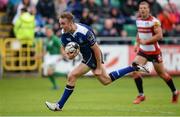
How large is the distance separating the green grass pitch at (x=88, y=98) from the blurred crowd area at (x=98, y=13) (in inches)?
87.5

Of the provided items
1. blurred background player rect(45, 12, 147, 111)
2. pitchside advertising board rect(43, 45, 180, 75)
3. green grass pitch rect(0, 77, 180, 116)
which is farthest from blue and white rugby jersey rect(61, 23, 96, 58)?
pitchside advertising board rect(43, 45, 180, 75)

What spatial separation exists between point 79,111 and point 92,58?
1.18m

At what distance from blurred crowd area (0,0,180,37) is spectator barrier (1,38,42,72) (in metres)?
0.80

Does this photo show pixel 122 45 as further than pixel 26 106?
Yes

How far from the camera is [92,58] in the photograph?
15.3 metres

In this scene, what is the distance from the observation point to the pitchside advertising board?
90.1 feet

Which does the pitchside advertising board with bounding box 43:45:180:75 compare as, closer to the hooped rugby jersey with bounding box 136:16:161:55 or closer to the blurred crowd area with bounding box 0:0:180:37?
the blurred crowd area with bounding box 0:0:180:37

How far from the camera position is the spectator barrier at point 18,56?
2708 centimetres

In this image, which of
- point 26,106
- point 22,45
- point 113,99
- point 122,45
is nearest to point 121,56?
point 122,45

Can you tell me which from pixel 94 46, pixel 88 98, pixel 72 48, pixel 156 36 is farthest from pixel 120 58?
pixel 72 48

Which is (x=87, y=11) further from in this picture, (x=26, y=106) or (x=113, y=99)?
(x=26, y=106)

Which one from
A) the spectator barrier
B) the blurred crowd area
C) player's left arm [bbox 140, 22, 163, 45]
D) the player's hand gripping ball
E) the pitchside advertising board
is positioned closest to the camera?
the player's hand gripping ball

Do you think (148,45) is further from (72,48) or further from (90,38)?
(72,48)

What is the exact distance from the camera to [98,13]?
94.6 ft
